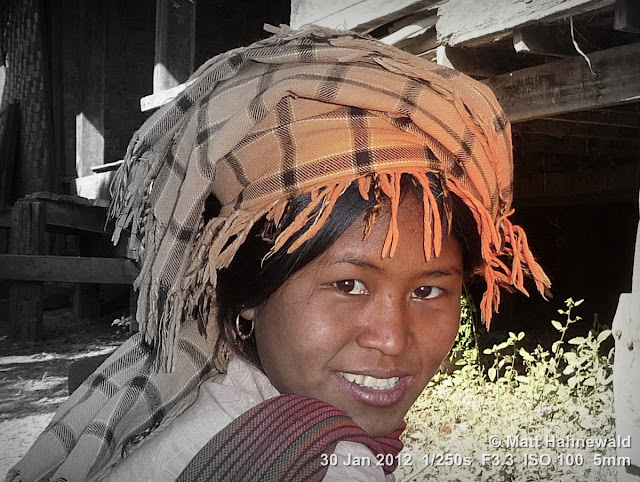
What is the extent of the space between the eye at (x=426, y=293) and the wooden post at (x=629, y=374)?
6.27 ft

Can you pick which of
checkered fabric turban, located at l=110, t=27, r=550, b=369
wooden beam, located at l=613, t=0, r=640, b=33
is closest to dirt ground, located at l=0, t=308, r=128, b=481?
checkered fabric turban, located at l=110, t=27, r=550, b=369

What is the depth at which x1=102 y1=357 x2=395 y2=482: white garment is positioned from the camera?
44.5 inches

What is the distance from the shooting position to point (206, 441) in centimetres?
115

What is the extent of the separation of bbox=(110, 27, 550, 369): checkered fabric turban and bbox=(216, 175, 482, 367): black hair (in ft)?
0.09

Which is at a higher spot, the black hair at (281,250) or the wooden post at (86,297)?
the black hair at (281,250)

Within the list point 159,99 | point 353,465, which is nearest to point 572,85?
point 353,465

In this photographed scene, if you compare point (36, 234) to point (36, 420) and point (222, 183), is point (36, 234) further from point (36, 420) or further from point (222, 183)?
point (222, 183)

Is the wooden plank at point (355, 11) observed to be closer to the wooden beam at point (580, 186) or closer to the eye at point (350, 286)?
the eye at point (350, 286)

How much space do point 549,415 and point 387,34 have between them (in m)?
2.91

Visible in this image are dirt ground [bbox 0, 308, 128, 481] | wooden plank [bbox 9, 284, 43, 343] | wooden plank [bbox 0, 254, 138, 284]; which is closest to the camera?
dirt ground [bbox 0, 308, 128, 481]

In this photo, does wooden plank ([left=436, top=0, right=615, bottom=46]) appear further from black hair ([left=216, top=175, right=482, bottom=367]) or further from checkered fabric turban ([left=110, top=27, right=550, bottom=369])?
black hair ([left=216, top=175, right=482, bottom=367])

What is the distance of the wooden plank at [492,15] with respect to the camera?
2.79 metres

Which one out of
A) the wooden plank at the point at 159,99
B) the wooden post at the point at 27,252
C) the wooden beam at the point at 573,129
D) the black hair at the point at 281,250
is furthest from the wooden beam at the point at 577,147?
the wooden post at the point at 27,252

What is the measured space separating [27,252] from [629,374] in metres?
5.98
